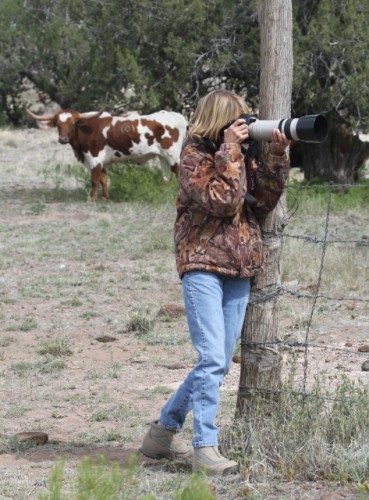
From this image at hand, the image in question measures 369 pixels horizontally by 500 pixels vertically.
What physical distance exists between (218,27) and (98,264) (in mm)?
6834

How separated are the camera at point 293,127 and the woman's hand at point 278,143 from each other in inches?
0.8

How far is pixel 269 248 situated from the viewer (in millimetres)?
5270

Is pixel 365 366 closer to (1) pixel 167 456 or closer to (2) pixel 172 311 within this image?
(1) pixel 167 456

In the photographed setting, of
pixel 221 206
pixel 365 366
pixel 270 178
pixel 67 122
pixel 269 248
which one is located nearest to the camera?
pixel 221 206

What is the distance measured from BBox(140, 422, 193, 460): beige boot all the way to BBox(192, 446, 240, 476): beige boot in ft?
1.22

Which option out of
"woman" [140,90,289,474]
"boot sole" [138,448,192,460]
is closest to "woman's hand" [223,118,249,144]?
"woman" [140,90,289,474]

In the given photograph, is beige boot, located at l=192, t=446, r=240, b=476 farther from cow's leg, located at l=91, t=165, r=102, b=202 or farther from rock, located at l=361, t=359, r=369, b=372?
cow's leg, located at l=91, t=165, r=102, b=202

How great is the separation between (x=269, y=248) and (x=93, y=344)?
371cm

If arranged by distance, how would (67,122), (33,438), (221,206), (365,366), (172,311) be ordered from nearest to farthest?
(221,206), (33,438), (365,366), (172,311), (67,122)

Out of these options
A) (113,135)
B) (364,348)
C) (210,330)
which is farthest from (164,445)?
(113,135)

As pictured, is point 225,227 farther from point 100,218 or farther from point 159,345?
point 100,218

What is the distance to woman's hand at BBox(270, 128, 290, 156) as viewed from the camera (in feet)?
15.7

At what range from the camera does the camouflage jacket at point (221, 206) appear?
4.70 m

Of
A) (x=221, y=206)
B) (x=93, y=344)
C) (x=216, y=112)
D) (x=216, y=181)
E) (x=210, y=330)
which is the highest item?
(x=216, y=112)
